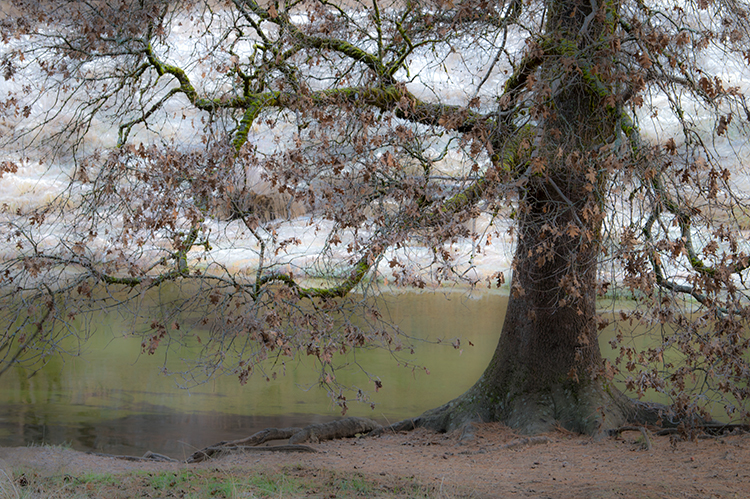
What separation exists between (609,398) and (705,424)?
3.14 ft

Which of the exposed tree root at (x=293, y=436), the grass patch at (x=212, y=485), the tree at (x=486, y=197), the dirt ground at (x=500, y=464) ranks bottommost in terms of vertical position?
the exposed tree root at (x=293, y=436)

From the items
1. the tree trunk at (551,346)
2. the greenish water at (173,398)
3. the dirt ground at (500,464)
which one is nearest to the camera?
the dirt ground at (500,464)

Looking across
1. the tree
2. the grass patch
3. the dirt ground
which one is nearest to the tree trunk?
the tree

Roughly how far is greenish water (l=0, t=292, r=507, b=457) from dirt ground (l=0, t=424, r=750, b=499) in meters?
1.02

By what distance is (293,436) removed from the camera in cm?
720

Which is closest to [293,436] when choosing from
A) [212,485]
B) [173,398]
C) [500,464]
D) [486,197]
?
[500,464]

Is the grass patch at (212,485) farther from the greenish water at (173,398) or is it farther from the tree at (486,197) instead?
the greenish water at (173,398)

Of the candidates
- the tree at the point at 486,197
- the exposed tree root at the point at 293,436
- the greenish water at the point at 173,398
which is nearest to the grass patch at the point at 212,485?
the tree at the point at 486,197

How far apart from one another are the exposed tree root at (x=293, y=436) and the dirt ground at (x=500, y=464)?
186 millimetres

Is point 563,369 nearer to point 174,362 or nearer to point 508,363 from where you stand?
point 508,363

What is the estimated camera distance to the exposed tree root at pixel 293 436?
21.6ft

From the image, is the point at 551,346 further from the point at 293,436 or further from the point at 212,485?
the point at 212,485

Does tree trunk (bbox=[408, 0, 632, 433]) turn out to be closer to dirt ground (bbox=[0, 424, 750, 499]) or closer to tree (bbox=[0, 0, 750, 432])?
tree (bbox=[0, 0, 750, 432])

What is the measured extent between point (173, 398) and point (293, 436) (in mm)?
3571
